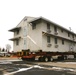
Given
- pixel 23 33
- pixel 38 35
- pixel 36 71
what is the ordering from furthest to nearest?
pixel 23 33 < pixel 38 35 < pixel 36 71

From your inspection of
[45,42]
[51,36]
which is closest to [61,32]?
[51,36]

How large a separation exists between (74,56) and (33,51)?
40.8 ft

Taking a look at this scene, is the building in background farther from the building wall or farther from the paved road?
the paved road

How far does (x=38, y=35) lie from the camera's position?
29.6 meters

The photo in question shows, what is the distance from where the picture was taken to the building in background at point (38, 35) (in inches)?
1163

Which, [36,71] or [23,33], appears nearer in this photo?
[36,71]

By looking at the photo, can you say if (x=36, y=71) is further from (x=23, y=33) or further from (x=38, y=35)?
(x=23, y=33)

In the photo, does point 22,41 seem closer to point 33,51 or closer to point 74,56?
point 33,51

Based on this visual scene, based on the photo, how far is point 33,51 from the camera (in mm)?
28844

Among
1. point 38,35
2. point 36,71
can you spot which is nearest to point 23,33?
point 38,35

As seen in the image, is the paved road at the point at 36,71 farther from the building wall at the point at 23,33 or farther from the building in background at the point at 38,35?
the building wall at the point at 23,33

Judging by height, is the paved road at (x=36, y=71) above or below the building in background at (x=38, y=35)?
below

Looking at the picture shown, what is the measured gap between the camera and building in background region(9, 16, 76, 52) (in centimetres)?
2955

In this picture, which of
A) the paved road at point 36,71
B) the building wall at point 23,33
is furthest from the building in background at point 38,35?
the paved road at point 36,71
